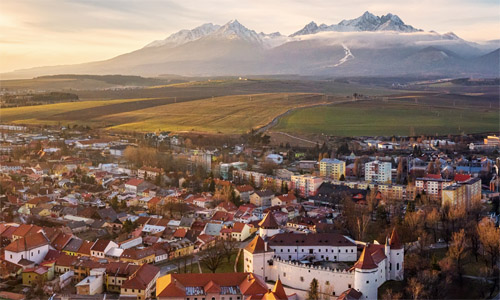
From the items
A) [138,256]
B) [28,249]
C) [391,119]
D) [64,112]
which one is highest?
[64,112]

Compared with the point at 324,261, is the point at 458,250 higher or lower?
higher

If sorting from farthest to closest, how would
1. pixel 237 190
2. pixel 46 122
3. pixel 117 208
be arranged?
pixel 46 122
pixel 237 190
pixel 117 208

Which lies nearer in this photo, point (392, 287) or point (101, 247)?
point (392, 287)


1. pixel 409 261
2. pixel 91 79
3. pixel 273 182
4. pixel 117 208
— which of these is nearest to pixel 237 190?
pixel 273 182

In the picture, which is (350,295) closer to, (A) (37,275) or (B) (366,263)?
(B) (366,263)

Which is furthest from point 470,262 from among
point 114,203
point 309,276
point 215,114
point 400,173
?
point 215,114

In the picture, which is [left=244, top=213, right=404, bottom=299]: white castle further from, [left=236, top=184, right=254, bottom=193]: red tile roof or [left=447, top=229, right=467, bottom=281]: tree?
[left=236, top=184, right=254, bottom=193]: red tile roof

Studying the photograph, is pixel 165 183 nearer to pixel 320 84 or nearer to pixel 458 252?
pixel 458 252
